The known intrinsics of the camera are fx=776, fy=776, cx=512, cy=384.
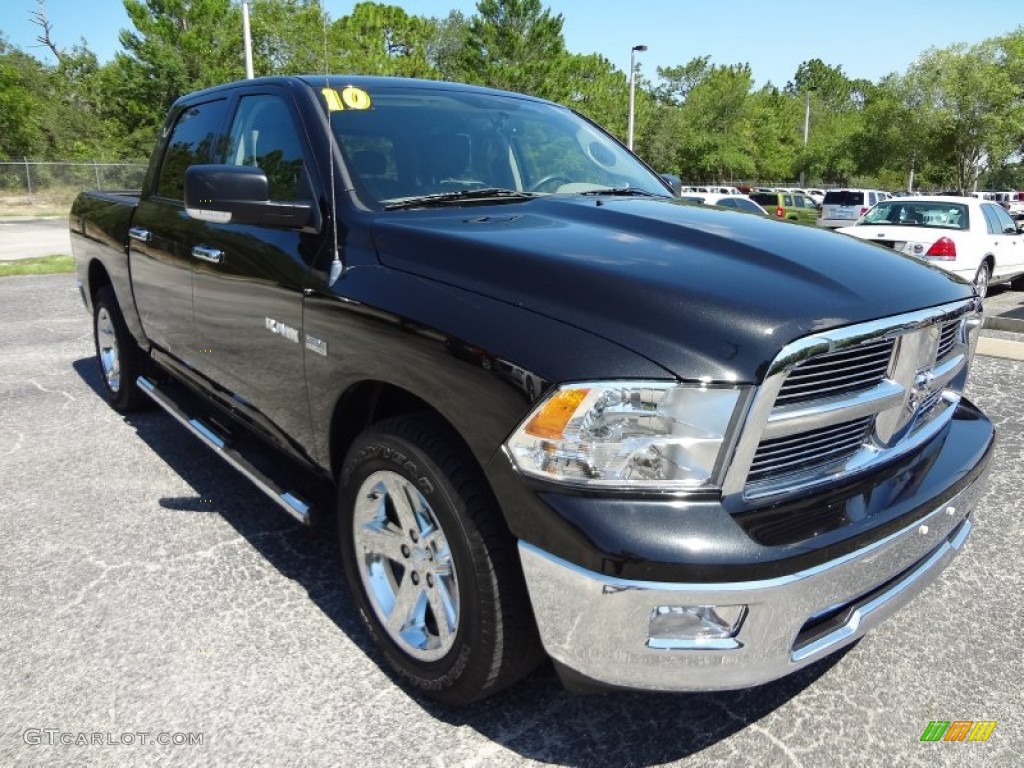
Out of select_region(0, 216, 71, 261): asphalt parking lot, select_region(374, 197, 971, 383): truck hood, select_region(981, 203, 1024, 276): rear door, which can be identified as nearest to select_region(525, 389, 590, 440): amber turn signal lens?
select_region(374, 197, 971, 383): truck hood

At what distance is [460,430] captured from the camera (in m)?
1.98

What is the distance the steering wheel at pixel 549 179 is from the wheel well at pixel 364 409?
1.11m

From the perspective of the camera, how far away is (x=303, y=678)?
242 cm

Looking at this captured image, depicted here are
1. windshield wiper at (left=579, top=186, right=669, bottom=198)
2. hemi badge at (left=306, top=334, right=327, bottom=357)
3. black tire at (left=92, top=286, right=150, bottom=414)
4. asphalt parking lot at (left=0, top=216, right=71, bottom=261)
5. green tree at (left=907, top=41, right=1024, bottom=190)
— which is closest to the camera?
hemi badge at (left=306, top=334, right=327, bottom=357)

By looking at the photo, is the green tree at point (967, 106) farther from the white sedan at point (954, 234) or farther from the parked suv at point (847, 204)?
the white sedan at point (954, 234)

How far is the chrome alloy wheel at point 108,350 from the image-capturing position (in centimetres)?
489

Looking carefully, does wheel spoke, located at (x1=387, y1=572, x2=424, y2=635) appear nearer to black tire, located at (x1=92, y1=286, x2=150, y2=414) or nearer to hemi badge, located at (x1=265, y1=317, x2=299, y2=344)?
hemi badge, located at (x1=265, y1=317, x2=299, y2=344)

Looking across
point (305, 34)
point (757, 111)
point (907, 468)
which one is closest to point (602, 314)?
point (907, 468)

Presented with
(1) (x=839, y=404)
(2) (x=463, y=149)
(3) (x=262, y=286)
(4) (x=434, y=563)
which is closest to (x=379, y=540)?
(4) (x=434, y=563)

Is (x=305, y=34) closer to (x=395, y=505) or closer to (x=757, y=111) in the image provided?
(x=757, y=111)

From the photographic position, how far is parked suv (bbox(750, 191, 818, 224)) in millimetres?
30794

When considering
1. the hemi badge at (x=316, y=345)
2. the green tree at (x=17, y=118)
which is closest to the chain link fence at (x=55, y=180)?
the green tree at (x=17, y=118)

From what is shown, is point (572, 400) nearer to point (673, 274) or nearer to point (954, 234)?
point (673, 274)

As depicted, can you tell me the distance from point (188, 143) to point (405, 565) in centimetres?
278
